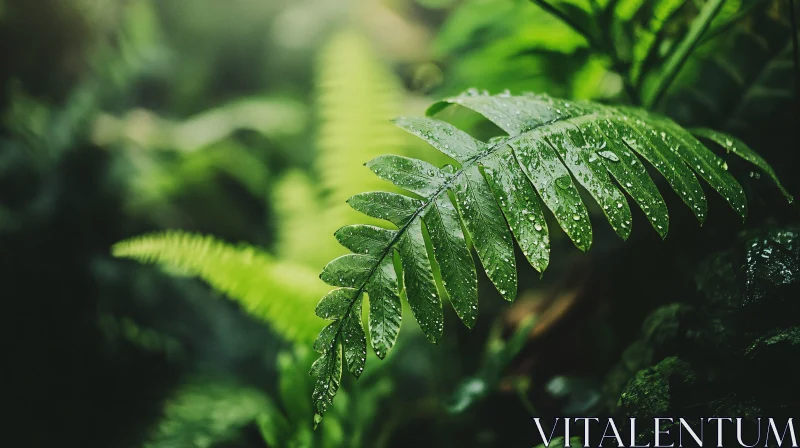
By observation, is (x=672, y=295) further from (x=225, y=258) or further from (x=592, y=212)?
(x=225, y=258)

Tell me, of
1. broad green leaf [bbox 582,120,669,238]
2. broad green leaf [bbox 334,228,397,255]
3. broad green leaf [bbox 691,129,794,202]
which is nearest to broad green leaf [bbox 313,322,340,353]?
broad green leaf [bbox 334,228,397,255]

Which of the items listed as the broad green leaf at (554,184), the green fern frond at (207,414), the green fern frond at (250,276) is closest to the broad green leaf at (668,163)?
the broad green leaf at (554,184)

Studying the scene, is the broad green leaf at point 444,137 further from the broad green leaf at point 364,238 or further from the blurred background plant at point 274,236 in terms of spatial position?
the blurred background plant at point 274,236

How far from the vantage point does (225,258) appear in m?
1.22

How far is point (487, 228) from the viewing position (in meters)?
0.70

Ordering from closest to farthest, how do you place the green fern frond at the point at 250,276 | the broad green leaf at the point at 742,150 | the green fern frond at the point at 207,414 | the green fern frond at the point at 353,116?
the broad green leaf at the point at 742,150
the green fern frond at the point at 250,276
the green fern frond at the point at 207,414
the green fern frond at the point at 353,116

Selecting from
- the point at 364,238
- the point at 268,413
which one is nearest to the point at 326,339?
the point at 364,238

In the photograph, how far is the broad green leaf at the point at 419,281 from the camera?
0.66 metres

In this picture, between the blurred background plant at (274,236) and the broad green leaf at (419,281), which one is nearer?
the broad green leaf at (419,281)

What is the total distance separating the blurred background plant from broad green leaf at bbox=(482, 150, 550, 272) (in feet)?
1.75

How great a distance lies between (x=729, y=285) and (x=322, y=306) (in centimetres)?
79

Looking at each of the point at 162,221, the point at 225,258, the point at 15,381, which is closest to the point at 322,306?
the point at 225,258

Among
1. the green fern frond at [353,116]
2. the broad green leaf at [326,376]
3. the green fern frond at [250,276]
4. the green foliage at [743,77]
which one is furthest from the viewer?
the green fern frond at [353,116]

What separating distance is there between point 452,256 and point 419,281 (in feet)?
0.22
